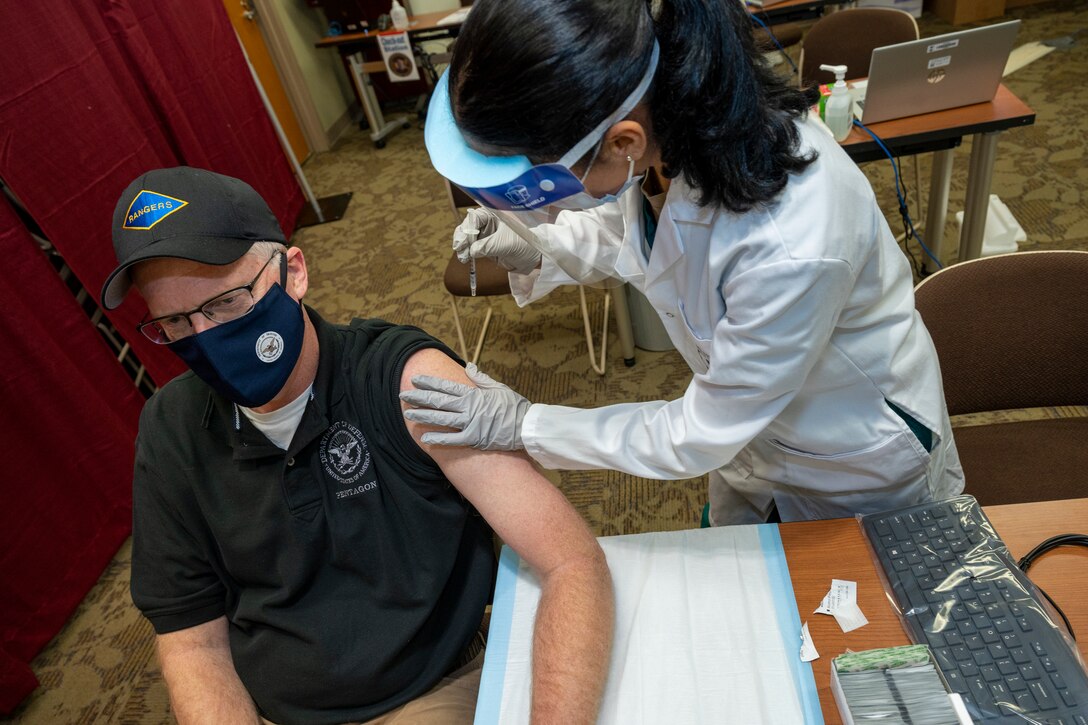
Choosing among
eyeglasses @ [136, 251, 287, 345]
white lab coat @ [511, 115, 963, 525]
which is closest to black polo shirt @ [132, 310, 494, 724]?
eyeglasses @ [136, 251, 287, 345]

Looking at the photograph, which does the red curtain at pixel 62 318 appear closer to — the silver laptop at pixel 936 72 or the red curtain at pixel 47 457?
the red curtain at pixel 47 457

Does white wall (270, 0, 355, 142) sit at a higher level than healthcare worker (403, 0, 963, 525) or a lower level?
lower

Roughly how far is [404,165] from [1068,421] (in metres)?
4.48

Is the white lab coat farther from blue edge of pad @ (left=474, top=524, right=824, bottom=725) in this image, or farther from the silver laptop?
the silver laptop

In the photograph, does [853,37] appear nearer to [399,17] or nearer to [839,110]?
[839,110]

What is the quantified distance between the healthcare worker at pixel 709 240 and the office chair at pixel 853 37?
1977mm

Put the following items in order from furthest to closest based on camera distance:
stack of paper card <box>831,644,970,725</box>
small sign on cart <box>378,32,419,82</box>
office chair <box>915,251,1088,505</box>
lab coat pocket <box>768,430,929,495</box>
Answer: small sign on cart <box>378,32,419,82</box> < office chair <box>915,251,1088,505</box> < lab coat pocket <box>768,430,929,495</box> < stack of paper card <box>831,644,970,725</box>

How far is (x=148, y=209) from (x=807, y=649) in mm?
1100

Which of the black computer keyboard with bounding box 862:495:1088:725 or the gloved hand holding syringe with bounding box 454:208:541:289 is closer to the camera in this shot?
the black computer keyboard with bounding box 862:495:1088:725

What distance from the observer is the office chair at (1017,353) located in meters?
1.25

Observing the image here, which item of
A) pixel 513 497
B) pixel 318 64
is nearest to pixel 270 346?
pixel 513 497

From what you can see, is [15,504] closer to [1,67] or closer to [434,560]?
[1,67]

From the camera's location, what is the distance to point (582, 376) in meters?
2.74

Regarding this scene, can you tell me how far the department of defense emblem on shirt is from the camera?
3.68ft
